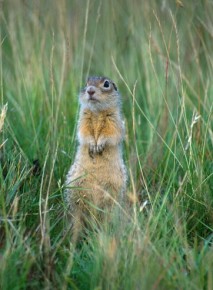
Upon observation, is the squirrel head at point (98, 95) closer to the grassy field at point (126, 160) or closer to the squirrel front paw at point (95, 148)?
the grassy field at point (126, 160)

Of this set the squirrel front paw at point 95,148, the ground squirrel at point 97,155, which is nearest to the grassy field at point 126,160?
the ground squirrel at point 97,155

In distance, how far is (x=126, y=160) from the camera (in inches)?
227

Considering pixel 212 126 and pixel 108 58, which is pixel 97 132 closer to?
pixel 212 126

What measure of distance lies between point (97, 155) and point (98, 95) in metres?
0.48

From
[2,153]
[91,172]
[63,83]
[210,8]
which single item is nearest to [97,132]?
[91,172]

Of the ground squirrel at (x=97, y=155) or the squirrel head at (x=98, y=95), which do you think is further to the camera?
the squirrel head at (x=98, y=95)

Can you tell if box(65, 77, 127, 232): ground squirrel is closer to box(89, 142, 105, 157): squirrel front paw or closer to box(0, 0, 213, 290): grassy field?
box(89, 142, 105, 157): squirrel front paw

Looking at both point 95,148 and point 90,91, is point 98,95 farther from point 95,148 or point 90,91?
point 95,148

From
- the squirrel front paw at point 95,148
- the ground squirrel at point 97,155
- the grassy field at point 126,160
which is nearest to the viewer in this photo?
the grassy field at point 126,160

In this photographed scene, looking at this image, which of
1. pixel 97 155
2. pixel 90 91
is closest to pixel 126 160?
pixel 97 155

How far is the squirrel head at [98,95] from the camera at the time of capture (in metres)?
5.26

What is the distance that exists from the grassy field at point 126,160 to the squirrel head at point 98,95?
209 mm

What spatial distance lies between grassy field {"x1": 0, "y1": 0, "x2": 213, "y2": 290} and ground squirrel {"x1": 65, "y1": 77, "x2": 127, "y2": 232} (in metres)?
0.12

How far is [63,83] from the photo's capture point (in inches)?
263
